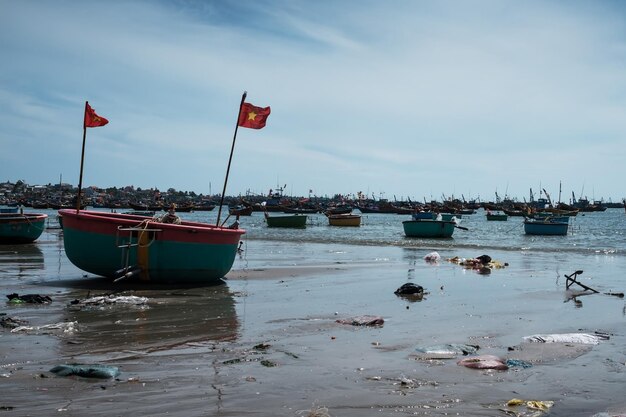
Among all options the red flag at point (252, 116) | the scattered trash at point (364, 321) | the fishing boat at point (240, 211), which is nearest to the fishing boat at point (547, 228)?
the fishing boat at point (240, 211)

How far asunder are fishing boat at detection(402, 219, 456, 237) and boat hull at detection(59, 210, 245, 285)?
2935 cm

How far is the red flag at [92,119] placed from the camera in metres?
14.3

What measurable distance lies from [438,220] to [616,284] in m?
26.1

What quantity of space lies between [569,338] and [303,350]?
3.83 m

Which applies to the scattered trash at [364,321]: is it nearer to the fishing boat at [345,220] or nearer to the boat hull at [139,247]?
the boat hull at [139,247]

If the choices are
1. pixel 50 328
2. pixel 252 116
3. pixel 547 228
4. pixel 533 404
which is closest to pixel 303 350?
pixel 533 404

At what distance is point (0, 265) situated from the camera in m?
17.5

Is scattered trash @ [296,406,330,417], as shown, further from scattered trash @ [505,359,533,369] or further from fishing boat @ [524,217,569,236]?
fishing boat @ [524,217,569,236]

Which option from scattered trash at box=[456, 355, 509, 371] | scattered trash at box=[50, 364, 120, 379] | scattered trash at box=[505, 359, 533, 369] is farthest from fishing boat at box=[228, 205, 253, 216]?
scattered trash at box=[50, 364, 120, 379]

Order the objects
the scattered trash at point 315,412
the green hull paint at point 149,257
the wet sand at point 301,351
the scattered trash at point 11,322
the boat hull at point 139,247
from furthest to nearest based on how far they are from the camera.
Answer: the green hull paint at point 149,257, the boat hull at point 139,247, the scattered trash at point 11,322, the wet sand at point 301,351, the scattered trash at point 315,412

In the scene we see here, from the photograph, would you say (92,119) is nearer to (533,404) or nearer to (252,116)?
(252,116)

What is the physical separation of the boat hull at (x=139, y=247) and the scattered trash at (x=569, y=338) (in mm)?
7443

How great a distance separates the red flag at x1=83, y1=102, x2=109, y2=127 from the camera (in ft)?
46.8

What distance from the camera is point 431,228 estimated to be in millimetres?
42000
